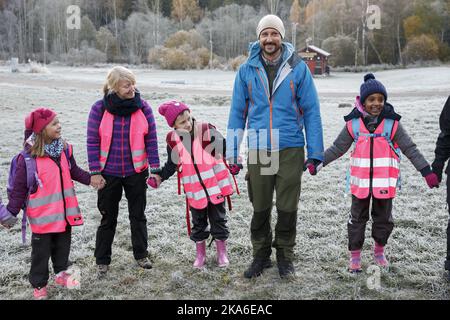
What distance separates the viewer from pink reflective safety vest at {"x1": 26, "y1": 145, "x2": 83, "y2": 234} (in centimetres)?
330

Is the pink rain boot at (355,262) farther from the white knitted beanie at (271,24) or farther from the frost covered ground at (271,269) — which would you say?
the white knitted beanie at (271,24)

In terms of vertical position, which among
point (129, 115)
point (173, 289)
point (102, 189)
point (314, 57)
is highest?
point (314, 57)

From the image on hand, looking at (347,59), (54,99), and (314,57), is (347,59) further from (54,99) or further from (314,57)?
(54,99)

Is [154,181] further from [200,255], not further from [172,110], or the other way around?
[200,255]

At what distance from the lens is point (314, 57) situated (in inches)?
1388

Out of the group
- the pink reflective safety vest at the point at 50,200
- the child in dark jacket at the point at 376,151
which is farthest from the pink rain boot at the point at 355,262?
the pink reflective safety vest at the point at 50,200

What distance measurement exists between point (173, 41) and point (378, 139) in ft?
142

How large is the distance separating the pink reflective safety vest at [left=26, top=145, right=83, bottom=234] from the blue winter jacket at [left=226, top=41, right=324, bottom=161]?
1469mm

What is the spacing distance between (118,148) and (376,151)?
202 centimetres

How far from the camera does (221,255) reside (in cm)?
389

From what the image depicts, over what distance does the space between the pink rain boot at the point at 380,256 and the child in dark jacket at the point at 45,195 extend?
2439mm

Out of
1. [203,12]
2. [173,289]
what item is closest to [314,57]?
[203,12]

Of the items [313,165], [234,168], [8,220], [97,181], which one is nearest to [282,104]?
[313,165]

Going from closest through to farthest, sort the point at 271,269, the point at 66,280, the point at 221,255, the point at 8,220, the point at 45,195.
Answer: the point at 8,220
the point at 45,195
the point at 66,280
the point at 271,269
the point at 221,255
